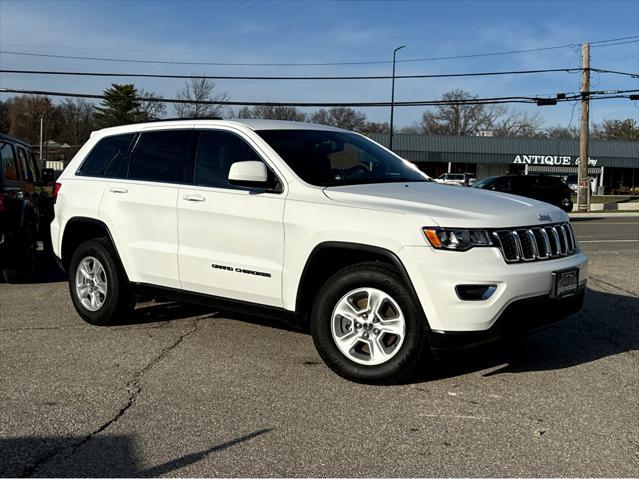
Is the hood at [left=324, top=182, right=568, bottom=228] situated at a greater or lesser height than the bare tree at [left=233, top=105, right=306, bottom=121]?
lesser

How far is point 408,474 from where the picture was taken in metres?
3.16

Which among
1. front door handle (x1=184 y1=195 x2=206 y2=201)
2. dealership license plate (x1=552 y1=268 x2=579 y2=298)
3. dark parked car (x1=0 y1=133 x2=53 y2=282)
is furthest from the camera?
dark parked car (x1=0 y1=133 x2=53 y2=282)

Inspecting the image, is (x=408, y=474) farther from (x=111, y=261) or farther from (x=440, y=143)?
(x=440, y=143)

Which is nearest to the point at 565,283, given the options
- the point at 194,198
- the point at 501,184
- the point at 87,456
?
the point at 194,198

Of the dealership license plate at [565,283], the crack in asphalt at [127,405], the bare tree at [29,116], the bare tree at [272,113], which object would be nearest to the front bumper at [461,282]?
the dealership license plate at [565,283]

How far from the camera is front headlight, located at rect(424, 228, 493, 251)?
13.5 feet

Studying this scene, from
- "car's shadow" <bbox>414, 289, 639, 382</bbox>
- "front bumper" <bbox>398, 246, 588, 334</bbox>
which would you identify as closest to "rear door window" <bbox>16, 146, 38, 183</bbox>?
"car's shadow" <bbox>414, 289, 639, 382</bbox>

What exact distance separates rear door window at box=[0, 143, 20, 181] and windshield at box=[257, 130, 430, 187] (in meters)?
4.51

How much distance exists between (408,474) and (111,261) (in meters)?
3.79

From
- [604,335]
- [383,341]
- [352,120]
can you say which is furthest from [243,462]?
[352,120]

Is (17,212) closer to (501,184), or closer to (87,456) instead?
(87,456)

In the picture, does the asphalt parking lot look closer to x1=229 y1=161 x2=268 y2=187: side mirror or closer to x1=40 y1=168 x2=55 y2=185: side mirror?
x1=229 y1=161 x2=268 y2=187: side mirror

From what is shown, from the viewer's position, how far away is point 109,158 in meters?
6.25

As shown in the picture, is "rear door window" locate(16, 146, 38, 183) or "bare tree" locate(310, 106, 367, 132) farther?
"bare tree" locate(310, 106, 367, 132)
